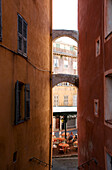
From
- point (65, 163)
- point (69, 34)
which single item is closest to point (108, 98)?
point (69, 34)

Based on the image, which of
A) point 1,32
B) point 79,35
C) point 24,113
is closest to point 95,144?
point 24,113

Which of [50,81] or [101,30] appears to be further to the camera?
[50,81]

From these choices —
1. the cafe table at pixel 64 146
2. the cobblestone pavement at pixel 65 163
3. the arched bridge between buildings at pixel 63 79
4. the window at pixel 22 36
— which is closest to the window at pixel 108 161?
the window at pixel 22 36

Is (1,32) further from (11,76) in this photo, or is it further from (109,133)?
(109,133)

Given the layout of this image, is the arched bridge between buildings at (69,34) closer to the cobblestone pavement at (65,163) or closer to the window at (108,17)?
the window at (108,17)

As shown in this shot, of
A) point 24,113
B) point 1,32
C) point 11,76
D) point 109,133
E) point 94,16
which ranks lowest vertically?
point 109,133

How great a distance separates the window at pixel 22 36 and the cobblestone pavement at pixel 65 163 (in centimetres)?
997

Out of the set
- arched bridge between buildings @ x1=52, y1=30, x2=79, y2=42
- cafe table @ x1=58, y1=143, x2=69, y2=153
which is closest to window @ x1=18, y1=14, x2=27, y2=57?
arched bridge between buildings @ x1=52, y1=30, x2=79, y2=42

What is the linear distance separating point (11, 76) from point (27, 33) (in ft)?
7.70

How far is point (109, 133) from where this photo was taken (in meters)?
6.18

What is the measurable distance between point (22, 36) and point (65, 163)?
1108 centimetres

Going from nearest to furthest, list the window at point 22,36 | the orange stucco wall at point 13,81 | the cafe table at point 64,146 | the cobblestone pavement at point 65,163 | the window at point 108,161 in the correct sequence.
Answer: the orange stucco wall at point 13,81 < the window at point 22,36 < the window at point 108,161 < the cobblestone pavement at point 65,163 < the cafe table at point 64,146

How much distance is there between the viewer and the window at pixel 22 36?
585 centimetres

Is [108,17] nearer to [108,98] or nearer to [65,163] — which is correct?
[108,98]
